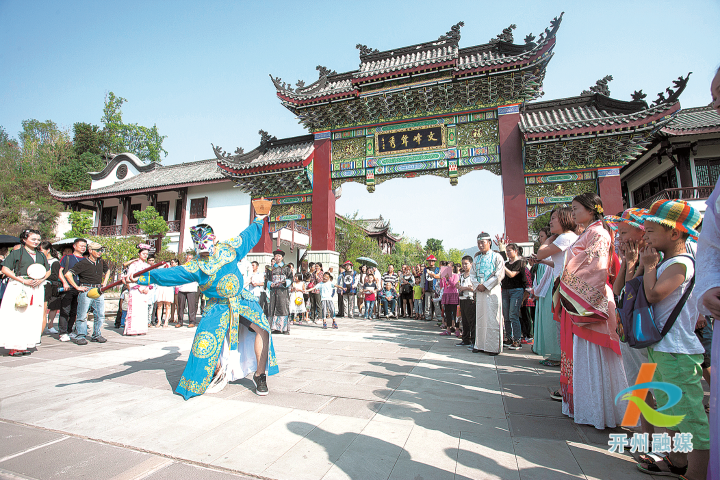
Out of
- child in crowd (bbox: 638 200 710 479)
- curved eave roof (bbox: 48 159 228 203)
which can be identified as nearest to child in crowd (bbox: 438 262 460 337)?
child in crowd (bbox: 638 200 710 479)

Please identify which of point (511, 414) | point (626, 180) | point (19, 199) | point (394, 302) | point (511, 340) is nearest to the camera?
point (511, 414)

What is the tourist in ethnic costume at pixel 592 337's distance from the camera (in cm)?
256

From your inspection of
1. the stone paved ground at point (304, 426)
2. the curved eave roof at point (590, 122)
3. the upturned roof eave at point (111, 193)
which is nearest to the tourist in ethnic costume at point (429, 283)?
the curved eave roof at point (590, 122)

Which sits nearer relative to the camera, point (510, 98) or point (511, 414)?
point (511, 414)

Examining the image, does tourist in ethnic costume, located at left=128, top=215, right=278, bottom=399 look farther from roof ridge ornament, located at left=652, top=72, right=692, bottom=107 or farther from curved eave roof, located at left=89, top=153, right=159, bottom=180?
curved eave roof, located at left=89, top=153, right=159, bottom=180

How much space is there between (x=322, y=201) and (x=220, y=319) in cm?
925

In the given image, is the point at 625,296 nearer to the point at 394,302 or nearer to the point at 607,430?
the point at 607,430

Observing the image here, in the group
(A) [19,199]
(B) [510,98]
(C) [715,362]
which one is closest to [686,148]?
(B) [510,98]

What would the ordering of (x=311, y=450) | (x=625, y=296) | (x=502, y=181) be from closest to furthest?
(x=311, y=450), (x=625, y=296), (x=502, y=181)

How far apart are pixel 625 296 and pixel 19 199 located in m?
29.8

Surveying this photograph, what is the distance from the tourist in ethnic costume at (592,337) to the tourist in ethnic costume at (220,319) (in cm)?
260

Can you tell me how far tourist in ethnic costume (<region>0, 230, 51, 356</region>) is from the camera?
16.6 feet

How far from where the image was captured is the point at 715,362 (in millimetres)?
1435

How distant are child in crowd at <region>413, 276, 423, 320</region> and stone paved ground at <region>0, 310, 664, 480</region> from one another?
282 inches
